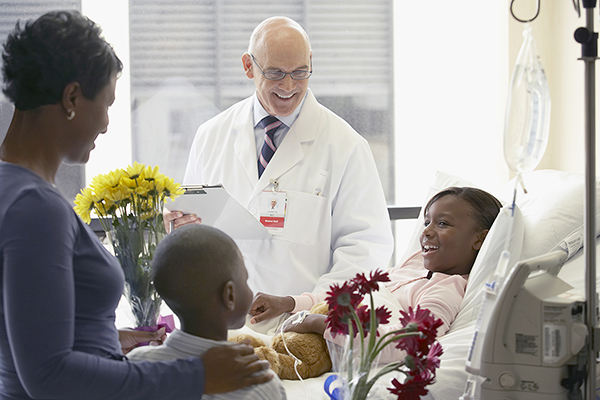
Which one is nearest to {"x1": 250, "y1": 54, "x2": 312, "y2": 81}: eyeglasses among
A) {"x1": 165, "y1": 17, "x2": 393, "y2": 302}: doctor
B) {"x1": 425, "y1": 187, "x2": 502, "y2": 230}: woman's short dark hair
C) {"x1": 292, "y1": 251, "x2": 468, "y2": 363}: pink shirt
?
{"x1": 165, "y1": 17, "x2": 393, "y2": 302}: doctor

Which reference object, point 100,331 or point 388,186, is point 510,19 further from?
point 100,331

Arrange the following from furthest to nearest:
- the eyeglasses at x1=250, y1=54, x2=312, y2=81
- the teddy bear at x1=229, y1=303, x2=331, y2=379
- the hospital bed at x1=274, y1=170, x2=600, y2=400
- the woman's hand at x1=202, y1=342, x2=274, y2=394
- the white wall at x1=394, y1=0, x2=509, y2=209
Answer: the white wall at x1=394, y1=0, x2=509, y2=209, the eyeglasses at x1=250, y1=54, x2=312, y2=81, the teddy bear at x1=229, y1=303, x2=331, y2=379, the hospital bed at x1=274, y1=170, x2=600, y2=400, the woman's hand at x1=202, y1=342, x2=274, y2=394

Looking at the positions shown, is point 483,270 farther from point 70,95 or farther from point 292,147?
point 70,95

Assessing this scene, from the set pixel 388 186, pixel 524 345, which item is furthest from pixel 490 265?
pixel 388 186

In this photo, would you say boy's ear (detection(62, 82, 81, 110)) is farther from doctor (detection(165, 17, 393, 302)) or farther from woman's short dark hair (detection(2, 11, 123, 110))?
doctor (detection(165, 17, 393, 302))

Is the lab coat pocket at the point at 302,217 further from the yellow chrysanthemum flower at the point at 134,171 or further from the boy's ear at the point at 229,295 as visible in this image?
the boy's ear at the point at 229,295

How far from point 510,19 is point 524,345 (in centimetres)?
218

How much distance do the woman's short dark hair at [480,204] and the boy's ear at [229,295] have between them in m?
1.09

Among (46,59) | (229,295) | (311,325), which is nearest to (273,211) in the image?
(311,325)

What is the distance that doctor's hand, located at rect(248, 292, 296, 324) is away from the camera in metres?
1.78

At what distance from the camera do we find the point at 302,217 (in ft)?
6.98

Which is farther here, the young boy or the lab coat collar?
the lab coat collar

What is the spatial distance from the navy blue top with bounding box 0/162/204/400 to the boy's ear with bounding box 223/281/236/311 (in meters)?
0.11

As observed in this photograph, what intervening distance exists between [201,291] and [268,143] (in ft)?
4.44
